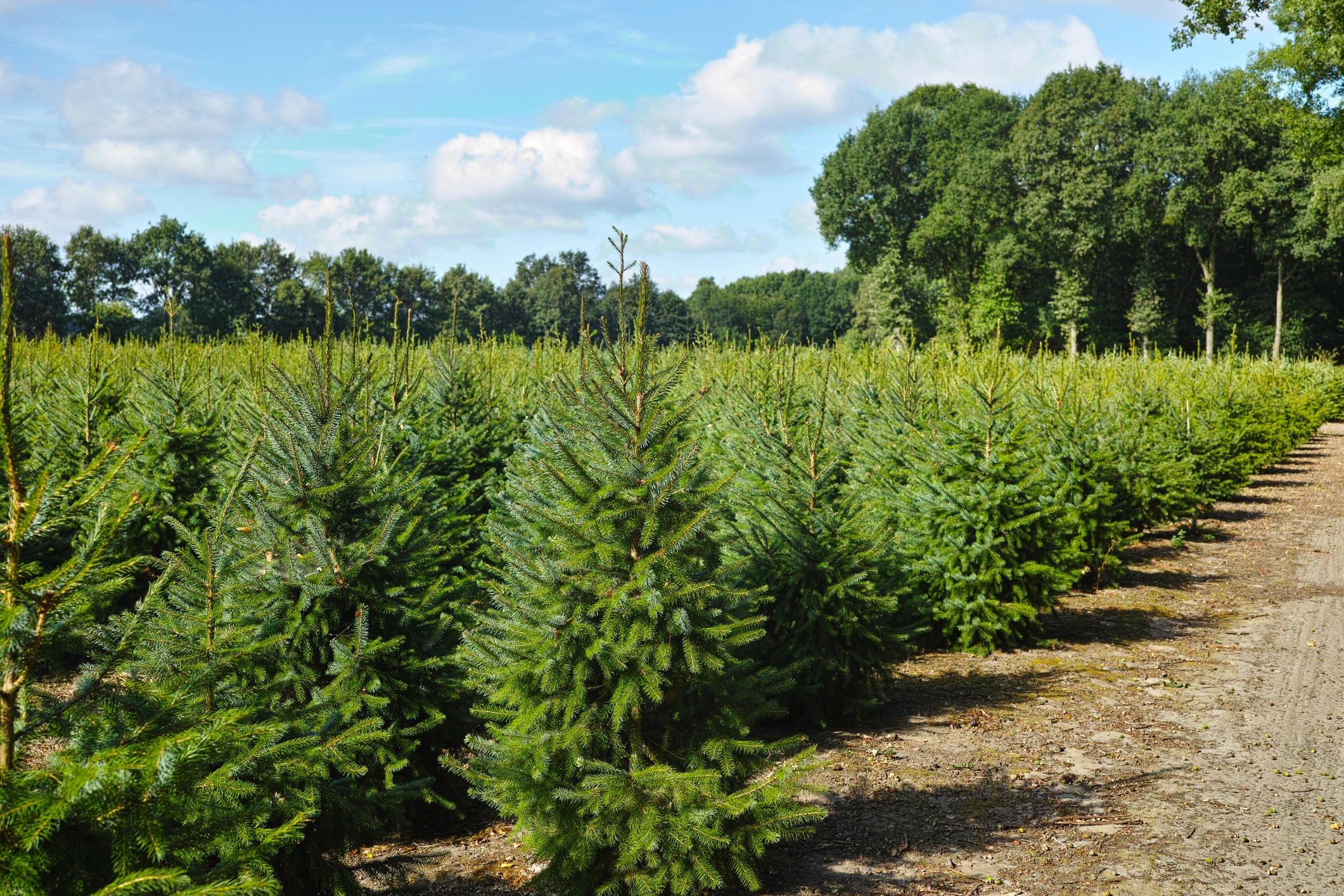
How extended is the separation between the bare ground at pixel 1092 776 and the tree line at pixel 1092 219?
3076cm

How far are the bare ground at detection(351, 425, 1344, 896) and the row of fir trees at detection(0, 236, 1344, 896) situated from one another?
335 mm

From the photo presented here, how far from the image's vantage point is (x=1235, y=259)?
47.0m

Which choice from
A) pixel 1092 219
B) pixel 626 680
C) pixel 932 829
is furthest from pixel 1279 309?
pixel 626 680

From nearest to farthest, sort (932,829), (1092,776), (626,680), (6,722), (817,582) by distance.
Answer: (6,722), (626,680), (932,829), (1092,776), (817,582)

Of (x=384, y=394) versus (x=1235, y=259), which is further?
(x=1235, y=259)

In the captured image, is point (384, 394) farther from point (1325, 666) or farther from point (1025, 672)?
point (1325, 666)

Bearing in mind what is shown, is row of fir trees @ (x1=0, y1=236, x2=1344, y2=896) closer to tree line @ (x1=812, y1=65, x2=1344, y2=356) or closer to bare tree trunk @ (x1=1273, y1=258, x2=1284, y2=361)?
tree line @ (x1=812, y1=65, x2=1344, y2=356)

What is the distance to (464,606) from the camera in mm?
4699

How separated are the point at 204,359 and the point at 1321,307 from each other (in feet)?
162

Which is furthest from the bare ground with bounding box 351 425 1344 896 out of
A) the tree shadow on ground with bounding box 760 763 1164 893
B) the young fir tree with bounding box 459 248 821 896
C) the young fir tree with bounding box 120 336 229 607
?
the young fir tree with bounding box 120 336 229 607

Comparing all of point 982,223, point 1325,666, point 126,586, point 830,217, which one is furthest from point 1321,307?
point 126,586

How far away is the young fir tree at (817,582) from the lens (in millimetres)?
5785

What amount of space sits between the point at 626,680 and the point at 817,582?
2.49m

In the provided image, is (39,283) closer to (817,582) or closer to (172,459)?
(172,459)
